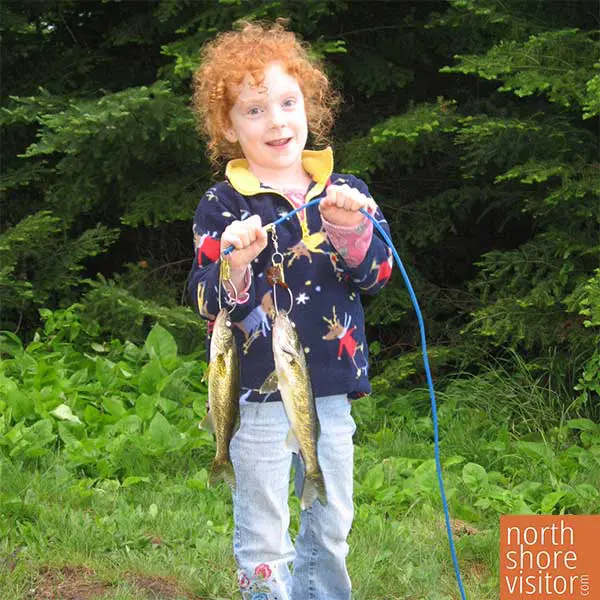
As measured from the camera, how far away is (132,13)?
259 inches

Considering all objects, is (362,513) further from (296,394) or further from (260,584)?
(296,394)

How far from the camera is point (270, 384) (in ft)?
8.86

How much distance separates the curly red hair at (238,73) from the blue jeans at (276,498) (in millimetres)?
865

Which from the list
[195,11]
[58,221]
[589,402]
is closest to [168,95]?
[195,11]

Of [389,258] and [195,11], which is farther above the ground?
[195,11]

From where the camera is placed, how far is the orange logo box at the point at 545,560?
3381mm

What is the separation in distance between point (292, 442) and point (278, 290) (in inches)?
17.4

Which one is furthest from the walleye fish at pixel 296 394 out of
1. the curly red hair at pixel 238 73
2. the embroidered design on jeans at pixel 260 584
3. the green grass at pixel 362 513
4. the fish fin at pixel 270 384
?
the green grass at pixel 362 513

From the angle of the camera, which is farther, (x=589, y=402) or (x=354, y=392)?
(x=589, y=402)

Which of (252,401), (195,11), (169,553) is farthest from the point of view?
(195,11)

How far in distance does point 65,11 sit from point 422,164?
2.51m

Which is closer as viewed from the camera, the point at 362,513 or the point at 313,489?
the point at 313,489

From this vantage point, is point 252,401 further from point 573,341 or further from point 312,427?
point 573,341

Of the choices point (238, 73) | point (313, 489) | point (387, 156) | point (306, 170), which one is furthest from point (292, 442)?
point (387, 156)
